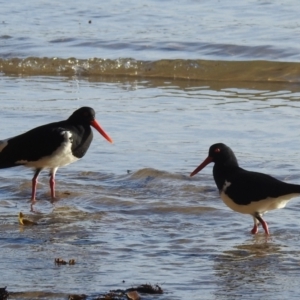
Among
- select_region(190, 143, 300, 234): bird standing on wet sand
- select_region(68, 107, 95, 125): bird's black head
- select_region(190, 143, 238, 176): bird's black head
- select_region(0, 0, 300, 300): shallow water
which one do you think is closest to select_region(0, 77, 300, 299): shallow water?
select_region(0, 0, 300, 300): shallow water

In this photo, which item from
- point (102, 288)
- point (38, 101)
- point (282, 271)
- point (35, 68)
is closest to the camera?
point (102, 288)

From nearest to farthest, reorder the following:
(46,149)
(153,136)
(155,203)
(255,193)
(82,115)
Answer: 1. (255,193)
2. (155,203)
3. (46,149)
4. (82,115)
5. (153,136)

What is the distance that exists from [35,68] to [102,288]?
356 inches

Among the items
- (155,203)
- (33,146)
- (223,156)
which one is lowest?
(155,203)

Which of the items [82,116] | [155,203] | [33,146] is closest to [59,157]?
[33,146]

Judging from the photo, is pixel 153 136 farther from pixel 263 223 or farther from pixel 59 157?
pixel 263 223

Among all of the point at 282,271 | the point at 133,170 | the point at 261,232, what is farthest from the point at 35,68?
the point at 282,271

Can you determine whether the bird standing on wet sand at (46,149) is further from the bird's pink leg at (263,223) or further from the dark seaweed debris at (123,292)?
the dark seaweed debris at (123,292)

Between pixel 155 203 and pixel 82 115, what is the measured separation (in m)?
1.26

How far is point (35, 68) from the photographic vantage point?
44.8ft

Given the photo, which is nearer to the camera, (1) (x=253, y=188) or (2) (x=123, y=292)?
(2) (x=123, y=292)

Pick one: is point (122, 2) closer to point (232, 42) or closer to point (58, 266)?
point (232, 42)

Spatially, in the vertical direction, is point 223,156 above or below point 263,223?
above

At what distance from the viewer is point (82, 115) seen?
25.6ft
